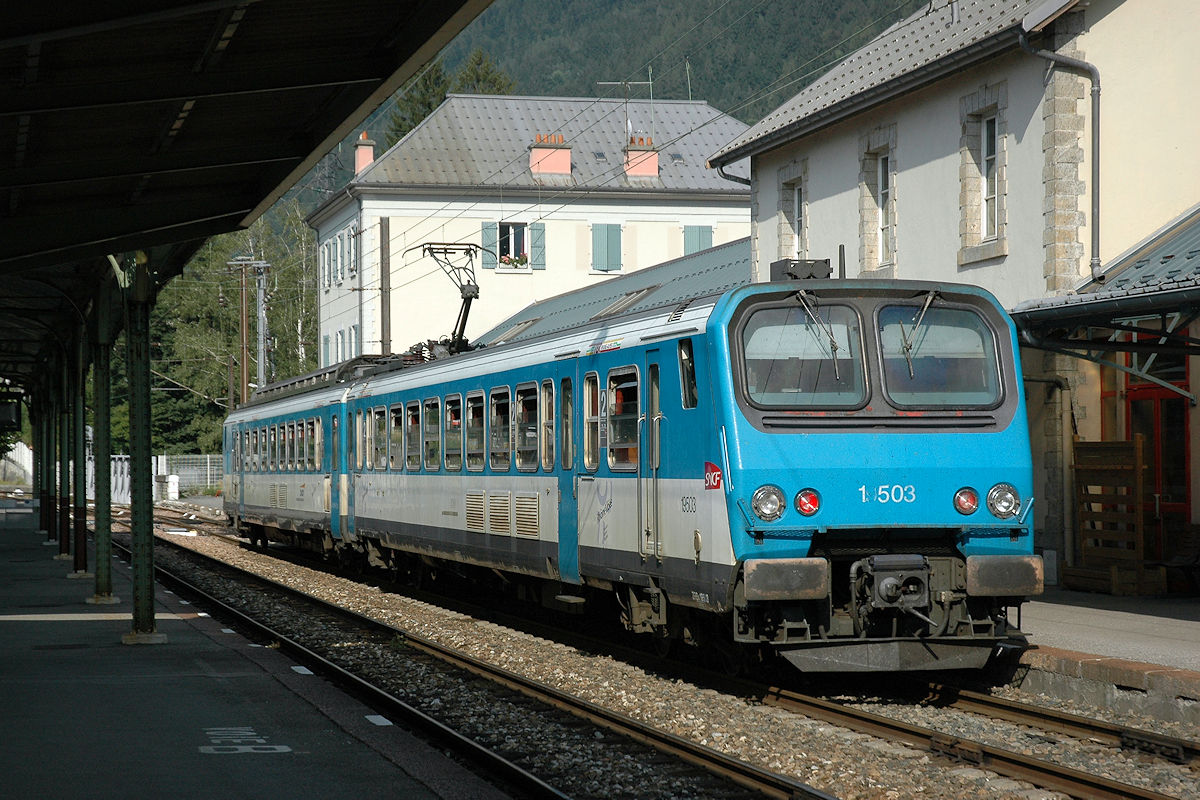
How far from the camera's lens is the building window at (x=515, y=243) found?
172 feet

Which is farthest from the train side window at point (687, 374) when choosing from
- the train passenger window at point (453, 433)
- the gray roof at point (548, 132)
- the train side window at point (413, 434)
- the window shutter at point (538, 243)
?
the window shutter at point (538, 243)

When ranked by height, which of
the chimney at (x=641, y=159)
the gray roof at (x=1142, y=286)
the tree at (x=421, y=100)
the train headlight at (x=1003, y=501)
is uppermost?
the tree at (x=421, y=100)

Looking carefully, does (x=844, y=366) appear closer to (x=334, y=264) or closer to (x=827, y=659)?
(x=827, y=659)

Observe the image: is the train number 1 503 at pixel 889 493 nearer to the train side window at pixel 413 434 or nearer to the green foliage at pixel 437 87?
the train side window at pixel 413 434

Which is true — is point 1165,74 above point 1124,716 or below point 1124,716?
above

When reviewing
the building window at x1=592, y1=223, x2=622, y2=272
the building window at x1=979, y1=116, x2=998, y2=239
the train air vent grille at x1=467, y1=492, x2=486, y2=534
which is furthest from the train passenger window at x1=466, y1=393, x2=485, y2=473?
the building window at x1=592, y1=223, x2=622, y2=272

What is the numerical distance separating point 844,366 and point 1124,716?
2945mm

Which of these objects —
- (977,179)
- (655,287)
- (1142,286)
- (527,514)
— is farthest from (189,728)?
(655,287)

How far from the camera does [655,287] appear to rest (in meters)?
28.2

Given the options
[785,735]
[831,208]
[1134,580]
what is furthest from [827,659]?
[831,208]

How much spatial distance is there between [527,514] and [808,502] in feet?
15.9

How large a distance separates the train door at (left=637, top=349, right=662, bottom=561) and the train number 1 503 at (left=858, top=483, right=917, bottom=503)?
176 cm

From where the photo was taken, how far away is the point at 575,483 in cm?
1312

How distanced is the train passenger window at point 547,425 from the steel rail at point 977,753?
389cm
